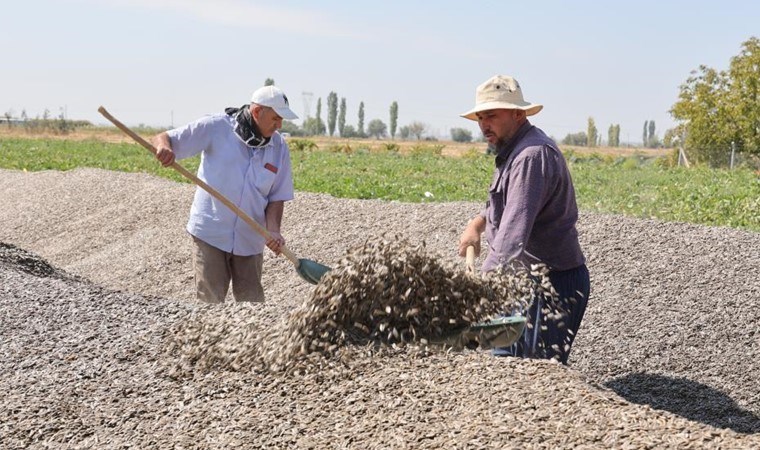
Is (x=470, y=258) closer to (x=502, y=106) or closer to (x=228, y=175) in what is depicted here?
(x=502, y=106)

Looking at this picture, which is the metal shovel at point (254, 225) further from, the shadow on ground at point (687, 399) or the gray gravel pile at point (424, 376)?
the shadow on ground at point (687, 399)

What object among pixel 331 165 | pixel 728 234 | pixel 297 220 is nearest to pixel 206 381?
pixel 728 234

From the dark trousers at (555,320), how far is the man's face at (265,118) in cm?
202

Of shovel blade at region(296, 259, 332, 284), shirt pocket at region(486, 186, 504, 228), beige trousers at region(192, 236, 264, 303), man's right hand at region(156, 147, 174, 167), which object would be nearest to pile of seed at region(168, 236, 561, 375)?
shirt pocket at region(486, 186, 504, 228)

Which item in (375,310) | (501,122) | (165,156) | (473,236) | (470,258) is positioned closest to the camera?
(375,310)

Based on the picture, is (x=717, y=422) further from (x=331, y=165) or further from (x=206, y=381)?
(x=331, y=165)

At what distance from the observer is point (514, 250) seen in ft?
12.9

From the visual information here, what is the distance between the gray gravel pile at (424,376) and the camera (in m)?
3.15

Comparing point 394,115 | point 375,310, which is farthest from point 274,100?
point 394,115

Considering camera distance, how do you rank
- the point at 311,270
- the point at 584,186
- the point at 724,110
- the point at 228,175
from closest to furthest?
the point at 311,270, the point at 228,175, the point at 584,186, the point at 724,110

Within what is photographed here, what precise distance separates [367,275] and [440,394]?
0.66m

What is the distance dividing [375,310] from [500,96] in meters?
1.09

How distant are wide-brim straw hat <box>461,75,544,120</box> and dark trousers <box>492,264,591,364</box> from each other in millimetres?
788

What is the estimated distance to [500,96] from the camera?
404 centimetres
